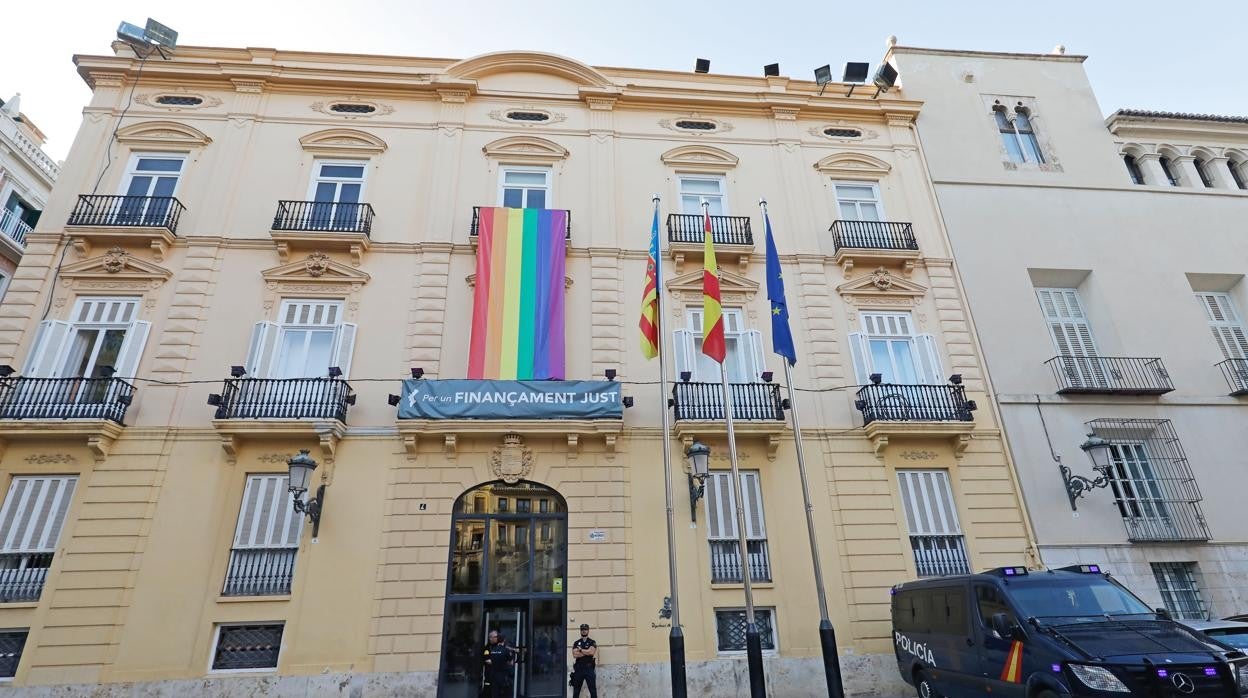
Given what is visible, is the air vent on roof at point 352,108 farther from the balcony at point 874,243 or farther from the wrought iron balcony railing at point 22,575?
the balcony at point 874,243

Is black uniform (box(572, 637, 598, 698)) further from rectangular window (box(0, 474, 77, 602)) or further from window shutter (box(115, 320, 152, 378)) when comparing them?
window shutter (box(115, 320, 152, 378))

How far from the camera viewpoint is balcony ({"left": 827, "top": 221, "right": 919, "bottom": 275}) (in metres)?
15.3

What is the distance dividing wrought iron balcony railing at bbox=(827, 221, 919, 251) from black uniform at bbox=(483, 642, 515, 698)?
11483 mm

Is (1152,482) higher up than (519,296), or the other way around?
(519,296)

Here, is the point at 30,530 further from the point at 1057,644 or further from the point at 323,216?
the point at 1057,644

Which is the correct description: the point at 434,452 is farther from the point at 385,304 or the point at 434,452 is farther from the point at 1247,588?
the point at 1247,588

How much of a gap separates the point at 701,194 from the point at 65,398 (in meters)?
14.3

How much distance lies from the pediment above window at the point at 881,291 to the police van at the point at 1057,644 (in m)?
7.31

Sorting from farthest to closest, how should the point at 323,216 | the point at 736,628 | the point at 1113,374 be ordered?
the point at 1113,374 < the point at 323,216 < the point at 736,628

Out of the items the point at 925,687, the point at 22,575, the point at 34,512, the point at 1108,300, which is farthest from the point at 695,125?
the point at 22,575

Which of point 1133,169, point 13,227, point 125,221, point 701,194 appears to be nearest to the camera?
point 125,221

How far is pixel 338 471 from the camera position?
1218 centimetres

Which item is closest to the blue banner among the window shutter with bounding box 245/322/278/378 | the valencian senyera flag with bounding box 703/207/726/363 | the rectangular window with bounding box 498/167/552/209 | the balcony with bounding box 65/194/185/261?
the valencian senyera flag with bounding box 703/207/726/363

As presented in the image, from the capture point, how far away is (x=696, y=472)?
1145 cm
